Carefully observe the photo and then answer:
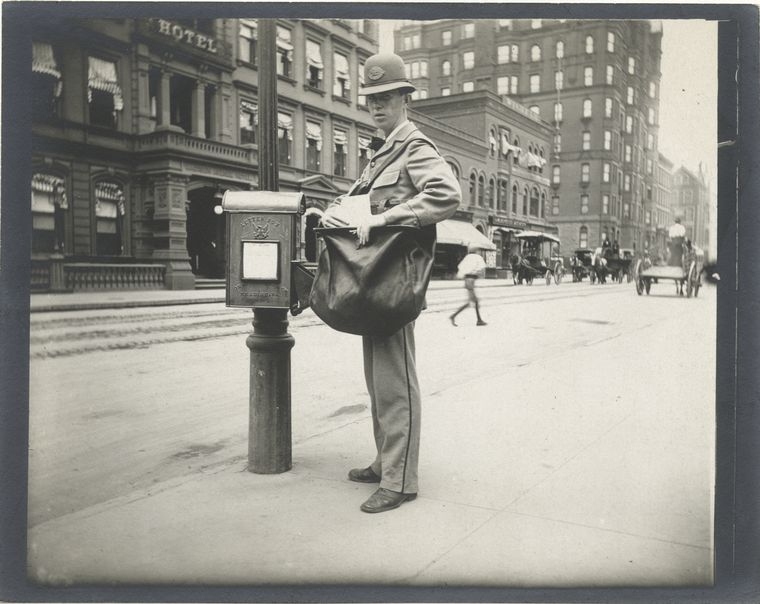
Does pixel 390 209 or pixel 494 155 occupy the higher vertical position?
pixel 494 155

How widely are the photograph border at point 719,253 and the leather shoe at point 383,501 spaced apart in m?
1.13

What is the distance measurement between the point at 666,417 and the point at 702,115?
71.6 inches

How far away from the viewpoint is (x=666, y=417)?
4008 mm

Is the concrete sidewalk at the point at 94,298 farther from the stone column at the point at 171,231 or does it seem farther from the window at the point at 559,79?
the window at the point at 559,79

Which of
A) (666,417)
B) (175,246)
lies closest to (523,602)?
(666,417)

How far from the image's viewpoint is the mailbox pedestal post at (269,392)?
347 cm

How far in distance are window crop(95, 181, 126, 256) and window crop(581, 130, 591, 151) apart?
277 centimetres

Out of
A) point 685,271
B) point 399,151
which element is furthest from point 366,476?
point 685,271

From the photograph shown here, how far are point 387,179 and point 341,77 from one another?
4.87 feet

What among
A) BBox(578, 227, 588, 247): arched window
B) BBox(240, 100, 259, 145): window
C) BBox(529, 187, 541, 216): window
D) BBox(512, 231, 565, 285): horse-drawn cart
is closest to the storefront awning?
BBox(512, 231, 565, 285): horse-drawn cart

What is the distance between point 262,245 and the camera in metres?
3.36

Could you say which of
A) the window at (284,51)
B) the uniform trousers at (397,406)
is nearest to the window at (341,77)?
the window at (284,51)

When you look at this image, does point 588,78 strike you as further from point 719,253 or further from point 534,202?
point 719,253

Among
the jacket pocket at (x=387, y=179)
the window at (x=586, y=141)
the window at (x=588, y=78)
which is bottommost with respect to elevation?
the jacket pocket at (x=387, y=179)
